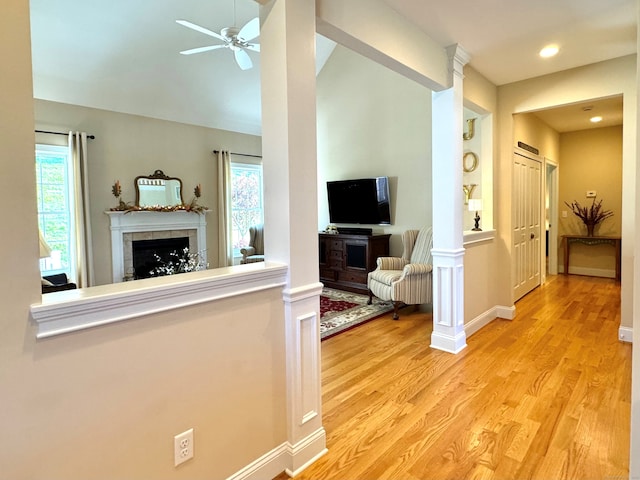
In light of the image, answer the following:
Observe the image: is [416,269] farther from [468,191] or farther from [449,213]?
[449,213]

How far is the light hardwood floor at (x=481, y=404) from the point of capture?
184cm

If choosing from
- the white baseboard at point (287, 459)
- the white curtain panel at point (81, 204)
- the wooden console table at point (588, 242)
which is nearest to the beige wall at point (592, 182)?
the wooden console table at point (588, 242)

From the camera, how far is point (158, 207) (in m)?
5.78

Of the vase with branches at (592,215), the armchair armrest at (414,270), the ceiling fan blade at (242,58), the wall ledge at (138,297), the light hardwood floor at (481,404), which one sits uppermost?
the ceiling fan blade at (242,58)

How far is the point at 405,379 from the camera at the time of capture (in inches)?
109

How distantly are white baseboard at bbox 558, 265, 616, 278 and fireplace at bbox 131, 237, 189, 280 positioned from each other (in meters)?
6.79

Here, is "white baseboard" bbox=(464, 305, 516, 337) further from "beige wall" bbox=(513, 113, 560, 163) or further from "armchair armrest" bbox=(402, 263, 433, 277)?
"beige wall" bbox=(513, 113, 560, 163)

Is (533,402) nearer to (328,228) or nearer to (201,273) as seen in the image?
(201,273)

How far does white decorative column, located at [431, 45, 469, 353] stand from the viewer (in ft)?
10.6

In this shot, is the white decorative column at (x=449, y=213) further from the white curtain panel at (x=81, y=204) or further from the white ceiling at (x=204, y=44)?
the white curtain panel at (x=81, y=204)

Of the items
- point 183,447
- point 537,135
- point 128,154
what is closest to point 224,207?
point 128,154

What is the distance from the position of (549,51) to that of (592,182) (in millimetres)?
4222

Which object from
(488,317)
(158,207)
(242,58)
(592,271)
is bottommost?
(488,317)

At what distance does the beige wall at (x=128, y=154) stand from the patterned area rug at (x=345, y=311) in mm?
2582
